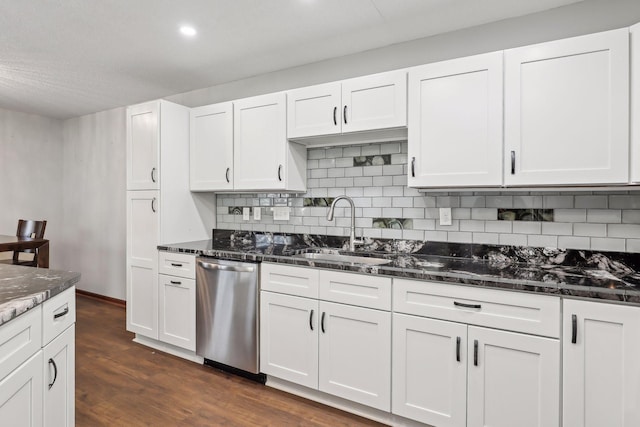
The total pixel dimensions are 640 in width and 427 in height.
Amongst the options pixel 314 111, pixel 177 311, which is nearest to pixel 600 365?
pixel 314 111

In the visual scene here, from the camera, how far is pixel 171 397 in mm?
2406

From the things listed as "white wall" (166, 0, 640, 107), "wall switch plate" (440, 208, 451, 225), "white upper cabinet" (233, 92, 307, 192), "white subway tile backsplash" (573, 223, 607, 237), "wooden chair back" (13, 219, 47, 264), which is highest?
"white wall" (166, 0, 640, 107)

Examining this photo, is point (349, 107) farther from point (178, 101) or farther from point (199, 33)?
point (178, 101)

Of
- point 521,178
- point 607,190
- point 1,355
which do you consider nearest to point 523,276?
point 521,178

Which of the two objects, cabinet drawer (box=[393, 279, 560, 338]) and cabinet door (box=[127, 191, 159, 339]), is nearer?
cabinet drawer (box=[393, 279, 560, 338])

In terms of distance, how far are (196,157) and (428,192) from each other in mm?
2116

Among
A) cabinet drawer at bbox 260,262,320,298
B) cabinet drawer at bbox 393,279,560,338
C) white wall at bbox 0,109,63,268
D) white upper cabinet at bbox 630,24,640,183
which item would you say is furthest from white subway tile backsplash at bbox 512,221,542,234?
white wall at bbox 0,109,63,268

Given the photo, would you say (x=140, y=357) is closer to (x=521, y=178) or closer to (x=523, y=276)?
(x=523, y=276)

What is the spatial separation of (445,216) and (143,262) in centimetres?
266

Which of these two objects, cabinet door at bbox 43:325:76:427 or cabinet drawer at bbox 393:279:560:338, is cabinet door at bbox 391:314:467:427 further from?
cabinet door at bbox 43:325:76:427

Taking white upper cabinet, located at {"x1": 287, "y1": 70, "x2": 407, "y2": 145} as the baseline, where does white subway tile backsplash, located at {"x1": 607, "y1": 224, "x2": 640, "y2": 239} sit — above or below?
below

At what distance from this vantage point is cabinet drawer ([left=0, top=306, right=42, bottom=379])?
1087 mm

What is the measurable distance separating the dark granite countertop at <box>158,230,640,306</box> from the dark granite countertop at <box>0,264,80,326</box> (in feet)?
3.87

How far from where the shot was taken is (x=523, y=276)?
5.93 feet
